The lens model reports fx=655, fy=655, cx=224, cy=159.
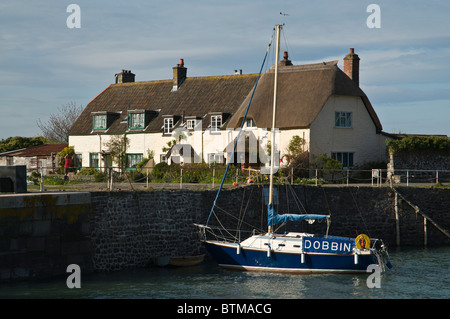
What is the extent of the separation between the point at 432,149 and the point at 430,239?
9.15 meters

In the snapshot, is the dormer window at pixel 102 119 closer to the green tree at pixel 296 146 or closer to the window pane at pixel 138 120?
the window pane at pixel 138 120

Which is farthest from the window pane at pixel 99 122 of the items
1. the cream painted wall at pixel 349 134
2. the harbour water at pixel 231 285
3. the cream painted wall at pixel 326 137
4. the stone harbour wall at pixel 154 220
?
the harbour water at pixel 231 285

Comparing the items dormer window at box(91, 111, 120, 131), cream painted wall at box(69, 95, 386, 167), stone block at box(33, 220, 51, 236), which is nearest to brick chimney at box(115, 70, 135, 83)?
dormer window at box(91, 111, 120, 131)

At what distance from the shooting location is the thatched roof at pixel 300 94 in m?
37.1

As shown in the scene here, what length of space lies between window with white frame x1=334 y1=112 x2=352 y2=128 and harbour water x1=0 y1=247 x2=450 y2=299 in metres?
14.9

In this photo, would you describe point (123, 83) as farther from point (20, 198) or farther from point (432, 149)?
point (20, 198)

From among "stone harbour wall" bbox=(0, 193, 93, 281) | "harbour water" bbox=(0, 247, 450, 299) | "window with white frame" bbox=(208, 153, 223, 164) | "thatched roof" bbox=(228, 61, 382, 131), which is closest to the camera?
"harbour water" bbox=(0, 247, 450, 299)

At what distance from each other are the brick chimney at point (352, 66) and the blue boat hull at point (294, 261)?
64.7ft

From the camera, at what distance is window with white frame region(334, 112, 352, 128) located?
125 ft

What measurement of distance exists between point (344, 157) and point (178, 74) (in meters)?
13.8

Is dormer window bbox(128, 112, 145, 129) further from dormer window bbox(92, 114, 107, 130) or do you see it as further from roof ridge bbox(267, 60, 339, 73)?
roof ridge bbox(267, 60, 339, 73)

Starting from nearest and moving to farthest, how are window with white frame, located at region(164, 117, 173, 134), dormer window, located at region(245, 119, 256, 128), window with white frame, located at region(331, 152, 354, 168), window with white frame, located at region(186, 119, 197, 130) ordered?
window with white frame, located at region(331, 152, 354, 168)
dormer window, located at region(245, 119, 256, 128)
window with white frame, located at region(186, 119, 197, 130)
window with white frame, located at region(164, 117, 173, 134)

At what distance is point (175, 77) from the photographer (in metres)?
45.6
